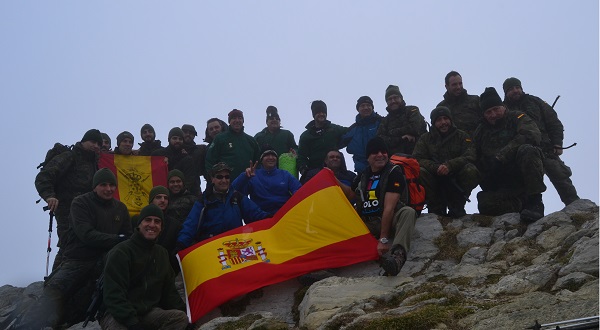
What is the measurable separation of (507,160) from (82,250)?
26.0 ft

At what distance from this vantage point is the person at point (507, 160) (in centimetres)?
1120

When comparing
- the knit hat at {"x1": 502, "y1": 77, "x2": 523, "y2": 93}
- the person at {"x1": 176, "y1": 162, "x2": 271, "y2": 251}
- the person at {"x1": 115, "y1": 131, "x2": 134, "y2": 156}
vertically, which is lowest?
the person at {"x1": 176, "y1": 162, "x2": 271, "y2": 251}

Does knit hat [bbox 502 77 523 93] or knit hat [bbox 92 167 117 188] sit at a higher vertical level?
knit hat [bbox 502 77 523 93]

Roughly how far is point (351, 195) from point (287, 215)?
1252 millimetres

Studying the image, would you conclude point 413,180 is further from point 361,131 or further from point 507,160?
point 361,131

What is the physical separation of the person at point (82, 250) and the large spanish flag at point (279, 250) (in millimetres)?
1353

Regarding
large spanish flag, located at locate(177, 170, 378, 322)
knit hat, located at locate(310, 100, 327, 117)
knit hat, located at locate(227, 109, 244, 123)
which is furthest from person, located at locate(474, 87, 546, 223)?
knit hat, located at locate(227, 109, 244, 123)

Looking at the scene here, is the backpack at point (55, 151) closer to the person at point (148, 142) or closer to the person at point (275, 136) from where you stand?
the person at point (148, 142)

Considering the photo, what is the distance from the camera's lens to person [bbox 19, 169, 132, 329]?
10117 millimetres

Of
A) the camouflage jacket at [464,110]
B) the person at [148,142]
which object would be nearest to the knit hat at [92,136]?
the person at [148,142]

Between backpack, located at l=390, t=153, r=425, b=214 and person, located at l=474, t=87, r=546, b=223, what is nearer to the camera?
person, located at l=474, t=87, r=546, b=223

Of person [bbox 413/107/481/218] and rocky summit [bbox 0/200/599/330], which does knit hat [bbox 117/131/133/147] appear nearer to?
rocky summit [bbox 0/200/599/330]

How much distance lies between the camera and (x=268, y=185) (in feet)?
41.8

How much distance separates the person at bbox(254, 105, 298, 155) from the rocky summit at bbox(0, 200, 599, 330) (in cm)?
419
